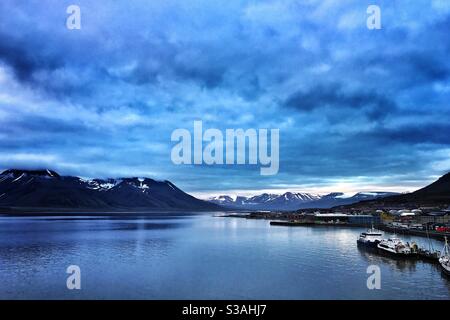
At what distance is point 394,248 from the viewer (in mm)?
56094

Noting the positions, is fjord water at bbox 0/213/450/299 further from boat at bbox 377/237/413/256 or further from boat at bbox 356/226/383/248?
boat at bbox 356/226/383/248

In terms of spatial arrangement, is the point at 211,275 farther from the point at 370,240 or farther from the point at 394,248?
the point at 370,240

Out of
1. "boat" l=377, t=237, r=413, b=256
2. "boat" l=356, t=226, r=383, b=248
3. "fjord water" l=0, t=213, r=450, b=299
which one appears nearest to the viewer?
"fjord water" l=0, t=213, r=450, b=299

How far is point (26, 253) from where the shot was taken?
56719mm

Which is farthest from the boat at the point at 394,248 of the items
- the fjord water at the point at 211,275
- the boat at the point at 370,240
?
the boat at the point at 370,240

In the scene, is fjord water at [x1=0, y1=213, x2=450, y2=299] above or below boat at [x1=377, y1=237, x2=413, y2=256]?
below

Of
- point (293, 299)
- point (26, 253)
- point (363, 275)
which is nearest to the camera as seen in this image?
point (293, 299)

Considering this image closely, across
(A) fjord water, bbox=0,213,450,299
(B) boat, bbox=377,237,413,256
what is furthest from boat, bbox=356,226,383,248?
(A) fjord water, bbox=0,213,450,299

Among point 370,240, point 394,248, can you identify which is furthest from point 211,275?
point 370,240

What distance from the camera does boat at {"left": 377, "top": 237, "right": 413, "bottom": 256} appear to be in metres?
53.5

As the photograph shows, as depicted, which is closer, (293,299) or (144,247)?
(293,299)
